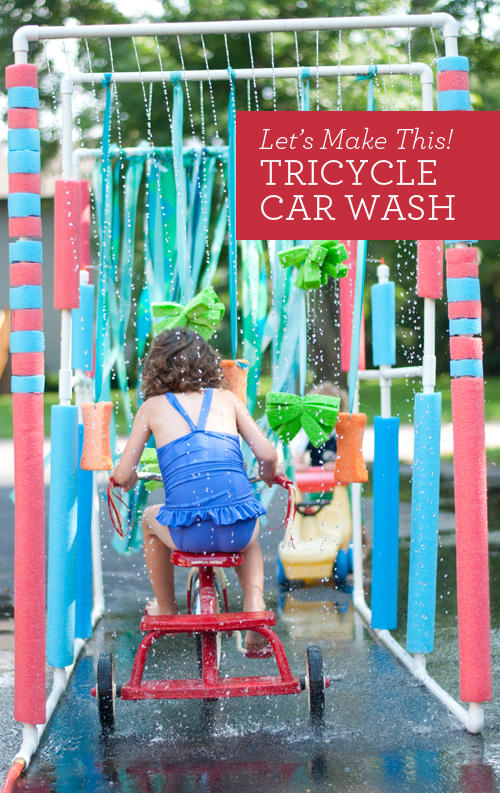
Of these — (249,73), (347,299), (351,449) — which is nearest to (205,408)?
(351,449)

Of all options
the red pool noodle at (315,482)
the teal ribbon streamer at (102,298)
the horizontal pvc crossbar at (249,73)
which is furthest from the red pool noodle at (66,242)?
the red pool noodle at (315,482)

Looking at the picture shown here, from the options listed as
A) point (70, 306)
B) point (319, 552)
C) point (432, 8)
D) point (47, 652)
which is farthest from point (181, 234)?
point (432, 8)

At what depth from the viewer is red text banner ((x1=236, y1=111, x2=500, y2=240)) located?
298 centimetres

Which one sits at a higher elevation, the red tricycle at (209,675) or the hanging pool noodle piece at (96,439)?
the hanging pool noodle piece at (96,439)

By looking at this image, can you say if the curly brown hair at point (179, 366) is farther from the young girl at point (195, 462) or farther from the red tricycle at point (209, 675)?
the red tricycle at point (209, 675)

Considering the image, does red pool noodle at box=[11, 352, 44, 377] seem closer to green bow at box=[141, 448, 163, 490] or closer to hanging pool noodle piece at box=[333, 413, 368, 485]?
green bow at box=[141, 448, 163, 490]

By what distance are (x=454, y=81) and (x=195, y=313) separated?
133 cm

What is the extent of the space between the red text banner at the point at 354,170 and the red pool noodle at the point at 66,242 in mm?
717

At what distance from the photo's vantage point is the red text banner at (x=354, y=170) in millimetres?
2980

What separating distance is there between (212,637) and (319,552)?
2.02 m

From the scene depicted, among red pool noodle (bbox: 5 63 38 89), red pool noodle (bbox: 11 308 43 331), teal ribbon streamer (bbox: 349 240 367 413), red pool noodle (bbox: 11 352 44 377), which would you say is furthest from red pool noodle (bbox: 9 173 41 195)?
teal ribbon streamer (bbox: 349 240 367 413)

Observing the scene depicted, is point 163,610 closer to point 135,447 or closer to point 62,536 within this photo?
point 62,536

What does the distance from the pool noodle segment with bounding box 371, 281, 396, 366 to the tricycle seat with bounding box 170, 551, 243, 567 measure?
136 cm

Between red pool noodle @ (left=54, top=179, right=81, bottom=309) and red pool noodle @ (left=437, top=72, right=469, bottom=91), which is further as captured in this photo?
red pool noodle @ (left=54, top=179, right=81, bottom=309)
